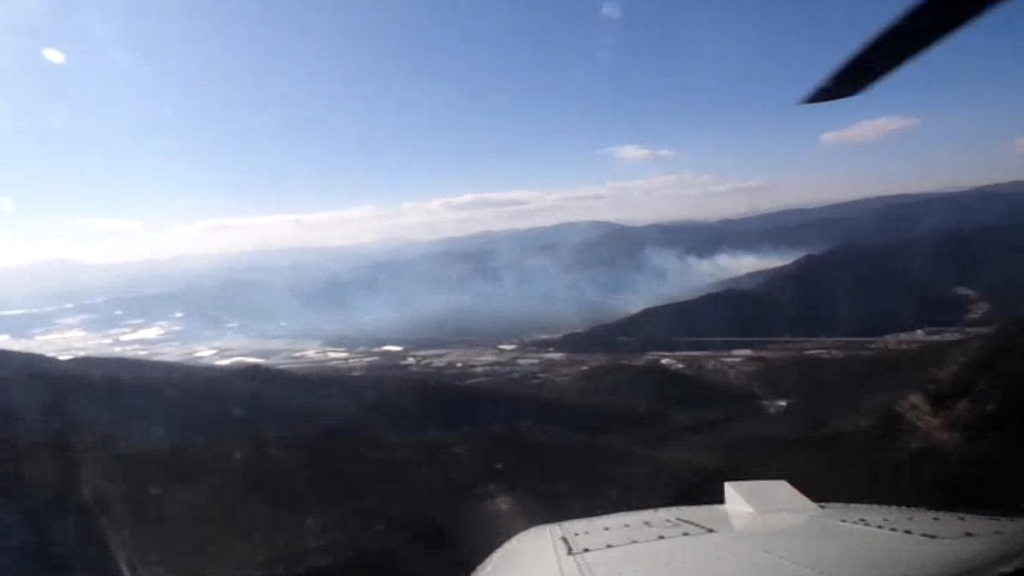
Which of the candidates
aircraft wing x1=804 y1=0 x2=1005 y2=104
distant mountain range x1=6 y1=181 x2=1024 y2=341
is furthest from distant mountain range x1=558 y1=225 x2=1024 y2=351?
aircraft wing x1=804 y1=0 x2=1005 y2=104

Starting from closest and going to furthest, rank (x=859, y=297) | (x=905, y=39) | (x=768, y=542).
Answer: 1. (x=905, y=39)
2. (x=768, y=542)
3. (x=859, y=297)

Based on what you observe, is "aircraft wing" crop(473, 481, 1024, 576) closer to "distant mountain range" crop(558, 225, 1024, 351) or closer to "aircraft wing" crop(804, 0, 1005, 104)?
"aircraft wing" crop(804, 0, 1005, 104)

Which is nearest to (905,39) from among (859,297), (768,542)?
(768,542)

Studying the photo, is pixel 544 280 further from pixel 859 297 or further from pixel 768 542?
pixel 768 542

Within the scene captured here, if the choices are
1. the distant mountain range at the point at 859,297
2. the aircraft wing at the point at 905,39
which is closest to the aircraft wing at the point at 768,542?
the aircraft wing at the point at 905,39

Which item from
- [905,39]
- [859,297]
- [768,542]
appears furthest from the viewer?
[859,297]

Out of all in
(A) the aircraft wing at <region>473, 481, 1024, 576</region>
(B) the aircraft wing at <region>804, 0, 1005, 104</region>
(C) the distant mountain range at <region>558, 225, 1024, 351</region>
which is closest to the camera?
(B) the aircraft wing at <region>804, 0, 1005, 104</region>

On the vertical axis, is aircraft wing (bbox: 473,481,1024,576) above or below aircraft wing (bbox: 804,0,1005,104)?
below
